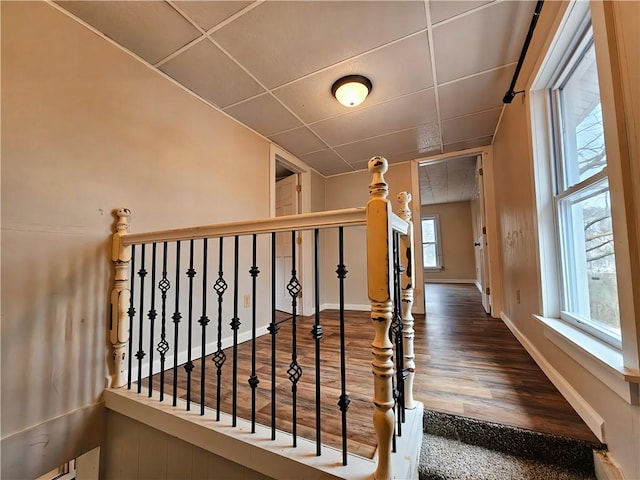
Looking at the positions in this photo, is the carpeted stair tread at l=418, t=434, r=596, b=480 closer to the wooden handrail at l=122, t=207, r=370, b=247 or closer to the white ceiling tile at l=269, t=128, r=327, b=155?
the wooden handrail at l=122, t=207, r=370, b=247

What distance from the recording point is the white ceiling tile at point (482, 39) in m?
1.49

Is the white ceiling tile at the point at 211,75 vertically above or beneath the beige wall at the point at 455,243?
above

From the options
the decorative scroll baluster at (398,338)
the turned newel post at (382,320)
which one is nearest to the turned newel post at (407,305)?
the decorative scroll baluster at (398,338)

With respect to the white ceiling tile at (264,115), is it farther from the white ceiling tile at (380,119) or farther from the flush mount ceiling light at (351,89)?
the flush mount ceiling light at (351,89)

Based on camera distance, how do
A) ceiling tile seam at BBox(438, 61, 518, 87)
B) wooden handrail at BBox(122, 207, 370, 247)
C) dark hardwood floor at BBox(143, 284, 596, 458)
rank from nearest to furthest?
1. wooden handrail at BBox(122, 207, 370, 247)
2. dark hardwood floor at BBox(143, 284, 596, 458)
3. ceiling tile seam at BBox(438, 61, 518, 87)

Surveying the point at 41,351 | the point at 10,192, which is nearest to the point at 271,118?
the point at 10,192

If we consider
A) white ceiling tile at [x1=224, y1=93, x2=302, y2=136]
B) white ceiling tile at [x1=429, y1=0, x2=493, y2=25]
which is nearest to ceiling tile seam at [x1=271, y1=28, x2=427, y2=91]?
white ceiling tile at [x1=429, y1=0, x2=493, y2=25]

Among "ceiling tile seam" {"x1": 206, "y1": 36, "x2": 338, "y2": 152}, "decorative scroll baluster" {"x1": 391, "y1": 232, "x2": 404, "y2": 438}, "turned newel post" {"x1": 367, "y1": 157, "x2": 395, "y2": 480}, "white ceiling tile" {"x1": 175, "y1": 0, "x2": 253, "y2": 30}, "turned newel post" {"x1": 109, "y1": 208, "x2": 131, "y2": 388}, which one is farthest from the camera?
"ceiling tile seam" {"x1": 206, "y1": 36, "x2": 338, "y2": 152}

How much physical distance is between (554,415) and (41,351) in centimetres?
239

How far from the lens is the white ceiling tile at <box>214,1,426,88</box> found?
146cm

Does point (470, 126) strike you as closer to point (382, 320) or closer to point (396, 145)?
point (396, 145)

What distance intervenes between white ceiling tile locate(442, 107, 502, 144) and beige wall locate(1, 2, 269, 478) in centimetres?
262

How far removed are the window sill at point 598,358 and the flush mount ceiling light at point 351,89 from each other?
196cm

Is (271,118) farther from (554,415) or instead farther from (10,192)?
(554,415)
